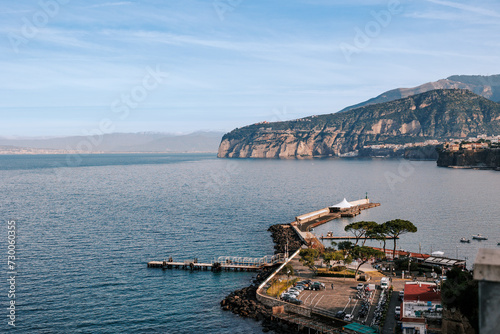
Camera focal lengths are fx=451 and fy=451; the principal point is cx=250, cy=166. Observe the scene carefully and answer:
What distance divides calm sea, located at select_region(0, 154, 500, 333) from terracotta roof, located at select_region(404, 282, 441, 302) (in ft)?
46.3

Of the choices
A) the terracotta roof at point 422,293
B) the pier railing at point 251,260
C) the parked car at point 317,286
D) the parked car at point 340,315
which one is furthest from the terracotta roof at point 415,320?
the pier railing at point 251,260

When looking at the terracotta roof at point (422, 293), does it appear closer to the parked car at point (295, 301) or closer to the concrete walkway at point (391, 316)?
the concrete walkway at point (391, 316)

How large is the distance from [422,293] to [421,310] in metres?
4.06

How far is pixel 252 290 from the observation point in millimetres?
48688

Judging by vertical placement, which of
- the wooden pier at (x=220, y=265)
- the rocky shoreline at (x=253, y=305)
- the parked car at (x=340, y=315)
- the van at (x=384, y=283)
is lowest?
the rocky shoreline at (x=253, y=305)

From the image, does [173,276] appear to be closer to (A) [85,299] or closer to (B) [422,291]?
(A) [85,299]

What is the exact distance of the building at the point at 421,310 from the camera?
35062mm

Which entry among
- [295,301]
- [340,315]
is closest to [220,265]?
[295,301]

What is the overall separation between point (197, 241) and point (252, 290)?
26.2 metres

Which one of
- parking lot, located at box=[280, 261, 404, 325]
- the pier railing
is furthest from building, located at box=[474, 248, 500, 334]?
the pier railing

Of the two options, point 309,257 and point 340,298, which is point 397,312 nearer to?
point 340,298

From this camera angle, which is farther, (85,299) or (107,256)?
(107,256)

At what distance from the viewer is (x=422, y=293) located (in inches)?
1596

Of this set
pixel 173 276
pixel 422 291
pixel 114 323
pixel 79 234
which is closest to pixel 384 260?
pixel 422 291
